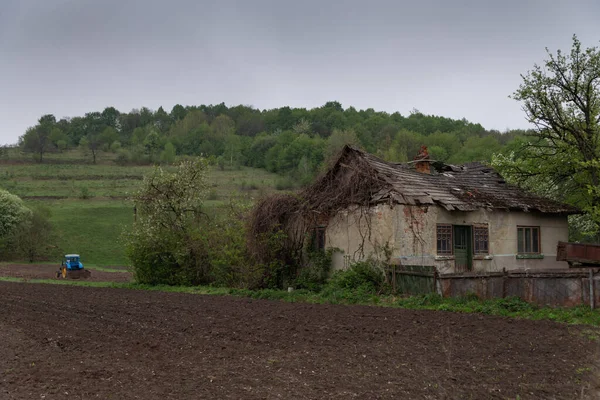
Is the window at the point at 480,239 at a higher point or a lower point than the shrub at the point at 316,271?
higher

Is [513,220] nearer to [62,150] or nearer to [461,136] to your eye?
[461,136]

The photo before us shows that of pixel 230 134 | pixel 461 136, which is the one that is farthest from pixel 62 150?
pixel 461 136

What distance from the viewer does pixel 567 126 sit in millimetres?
23047

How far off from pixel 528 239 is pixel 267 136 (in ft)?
307

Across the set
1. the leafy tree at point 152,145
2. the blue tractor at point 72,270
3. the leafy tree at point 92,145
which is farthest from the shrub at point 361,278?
the leafy tree at point 92,145

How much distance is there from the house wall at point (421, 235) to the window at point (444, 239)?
238 mm

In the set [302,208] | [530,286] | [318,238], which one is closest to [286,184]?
[318,238]

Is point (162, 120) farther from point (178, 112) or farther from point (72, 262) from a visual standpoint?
point (72, 262)

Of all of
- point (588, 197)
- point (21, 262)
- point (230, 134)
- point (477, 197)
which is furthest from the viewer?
point (230, 134)

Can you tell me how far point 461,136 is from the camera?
83.6 metres

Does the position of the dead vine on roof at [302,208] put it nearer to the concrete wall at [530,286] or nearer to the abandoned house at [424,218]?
the abandoned house at [424,218]

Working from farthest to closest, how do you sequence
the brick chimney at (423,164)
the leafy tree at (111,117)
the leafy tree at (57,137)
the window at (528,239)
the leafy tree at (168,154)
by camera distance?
1. the leafy tree at (111,117)
2. the leafy tree at (57,137)
3. the leafy tree at (168,154)
4. the brick chimney at (423,164)
5. the window at (528,239)

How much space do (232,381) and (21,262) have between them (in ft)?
161

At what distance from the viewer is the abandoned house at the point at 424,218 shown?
19.3 meters
